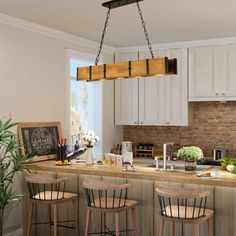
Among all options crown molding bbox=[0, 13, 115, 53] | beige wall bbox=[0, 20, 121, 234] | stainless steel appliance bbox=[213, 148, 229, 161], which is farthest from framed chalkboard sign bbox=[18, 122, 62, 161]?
stainless steel appliance bbox=[213, 148, 229, 161]

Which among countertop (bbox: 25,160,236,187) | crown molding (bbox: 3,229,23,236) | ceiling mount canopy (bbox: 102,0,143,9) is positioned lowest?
crown molding (bbox: 3,229,23,236)

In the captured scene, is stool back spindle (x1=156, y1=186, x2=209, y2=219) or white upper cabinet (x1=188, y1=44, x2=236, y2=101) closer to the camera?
stool back spindle (x1=156, y1=186, x2=209, y2=219)

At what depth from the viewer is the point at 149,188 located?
429cm

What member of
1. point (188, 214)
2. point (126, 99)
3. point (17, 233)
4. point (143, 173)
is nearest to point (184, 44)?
point (126, 99)

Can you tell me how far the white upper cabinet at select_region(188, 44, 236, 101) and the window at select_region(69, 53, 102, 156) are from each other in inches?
61.5

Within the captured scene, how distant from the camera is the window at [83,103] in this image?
20.6 ft

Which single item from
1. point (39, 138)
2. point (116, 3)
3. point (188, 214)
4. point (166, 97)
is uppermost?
point (116, 3)

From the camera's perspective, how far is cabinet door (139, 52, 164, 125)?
673 centimetres

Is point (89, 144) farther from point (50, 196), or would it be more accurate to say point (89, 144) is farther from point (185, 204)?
point (185, 204)

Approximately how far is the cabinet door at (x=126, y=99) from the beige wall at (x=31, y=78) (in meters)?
1.17

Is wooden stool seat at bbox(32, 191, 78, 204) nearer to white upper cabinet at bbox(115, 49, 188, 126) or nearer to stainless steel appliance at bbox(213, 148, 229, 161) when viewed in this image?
white upper cabinet at bbox(115, 49, 188, 126)

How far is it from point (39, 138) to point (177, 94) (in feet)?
8.08

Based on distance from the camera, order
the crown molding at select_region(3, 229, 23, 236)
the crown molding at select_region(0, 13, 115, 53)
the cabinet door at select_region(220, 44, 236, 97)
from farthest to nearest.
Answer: the cabinet door at select_region(220, 44, 236, 97), the crown molding at select_region(3, 229, 23, 236), the crown molding at select_region(0, 13, 115, 53)

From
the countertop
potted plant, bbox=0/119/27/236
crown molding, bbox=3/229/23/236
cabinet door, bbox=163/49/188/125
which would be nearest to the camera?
the countertop
